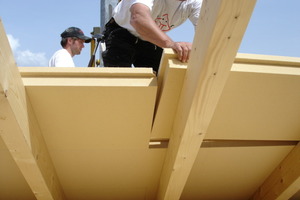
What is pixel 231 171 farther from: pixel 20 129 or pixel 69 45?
pixel 69 45

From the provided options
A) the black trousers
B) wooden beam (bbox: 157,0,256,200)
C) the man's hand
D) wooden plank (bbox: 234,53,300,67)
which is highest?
the black trousers

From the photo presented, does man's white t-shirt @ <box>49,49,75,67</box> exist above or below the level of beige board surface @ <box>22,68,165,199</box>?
above

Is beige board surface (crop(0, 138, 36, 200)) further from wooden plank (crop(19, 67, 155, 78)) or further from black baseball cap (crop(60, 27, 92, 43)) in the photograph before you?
black baseball cap (crop(60, 27, 92, 43))

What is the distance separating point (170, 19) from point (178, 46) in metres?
0.85

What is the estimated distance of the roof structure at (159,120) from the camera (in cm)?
109

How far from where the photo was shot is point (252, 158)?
1.86 meters

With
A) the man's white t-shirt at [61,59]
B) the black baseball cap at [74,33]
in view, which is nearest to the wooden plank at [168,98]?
the man's white t-shirt at [61,59]

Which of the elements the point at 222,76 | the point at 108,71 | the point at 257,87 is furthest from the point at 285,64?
the point at 108,71

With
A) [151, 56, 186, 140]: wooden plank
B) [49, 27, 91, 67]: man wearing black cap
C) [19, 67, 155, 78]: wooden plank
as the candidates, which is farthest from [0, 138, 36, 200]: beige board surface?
[49, 27, 91, 67]: man wearing black cap

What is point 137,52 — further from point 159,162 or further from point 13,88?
point 13,88

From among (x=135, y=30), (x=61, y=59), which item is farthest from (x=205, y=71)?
(x=61, y=59)

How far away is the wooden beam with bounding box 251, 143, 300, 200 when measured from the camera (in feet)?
5.82

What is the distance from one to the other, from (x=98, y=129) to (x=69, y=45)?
169 cm

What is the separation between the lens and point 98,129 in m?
1.48
